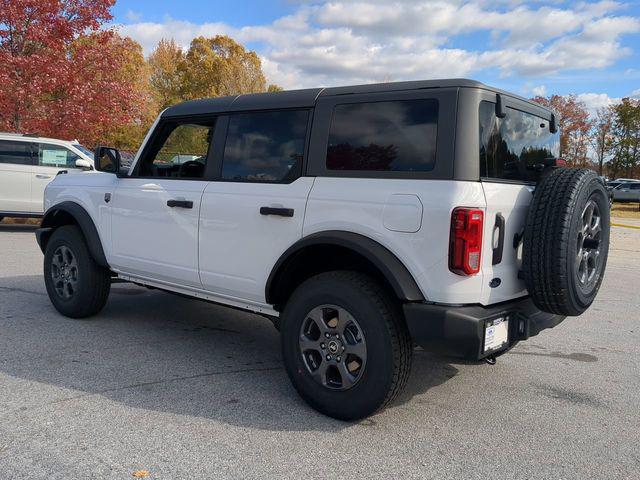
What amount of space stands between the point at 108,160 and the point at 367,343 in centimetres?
297

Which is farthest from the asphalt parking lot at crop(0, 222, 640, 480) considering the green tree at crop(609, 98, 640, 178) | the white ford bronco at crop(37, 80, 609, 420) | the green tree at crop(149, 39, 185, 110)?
the green tree at crop(609, 98, 640, 178)

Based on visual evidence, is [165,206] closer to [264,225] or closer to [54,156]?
[264,225]

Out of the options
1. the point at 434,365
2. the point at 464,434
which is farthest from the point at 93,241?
the point at 464,434

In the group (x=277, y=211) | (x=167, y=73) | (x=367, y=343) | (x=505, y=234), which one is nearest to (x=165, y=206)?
(x=277, y=211)

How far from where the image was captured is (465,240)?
2920 mm

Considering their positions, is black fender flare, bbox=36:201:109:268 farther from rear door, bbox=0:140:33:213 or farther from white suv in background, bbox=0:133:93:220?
rear door, bbox=0:140:33:213

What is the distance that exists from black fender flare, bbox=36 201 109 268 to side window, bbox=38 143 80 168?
711 centimetres

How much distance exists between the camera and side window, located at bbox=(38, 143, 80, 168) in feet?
38.9

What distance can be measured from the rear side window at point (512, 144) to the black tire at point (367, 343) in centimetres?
92

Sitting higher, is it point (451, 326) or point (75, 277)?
point (451, 326)

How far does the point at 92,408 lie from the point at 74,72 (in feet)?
39.5

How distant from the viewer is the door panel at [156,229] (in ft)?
13.7

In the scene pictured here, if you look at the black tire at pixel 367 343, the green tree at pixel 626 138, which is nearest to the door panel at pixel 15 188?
the black tire at pixel 367 343

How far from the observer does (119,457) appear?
9.32 feet
